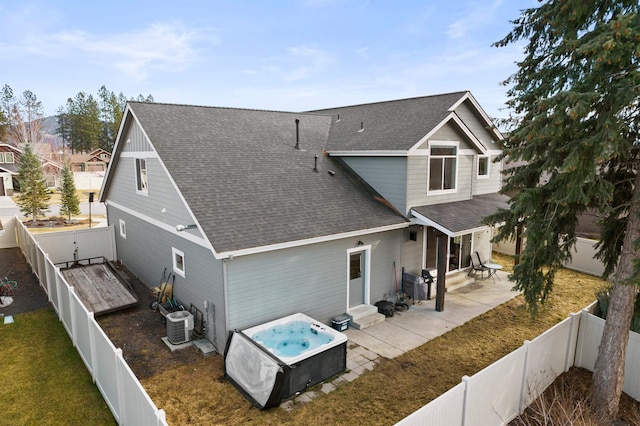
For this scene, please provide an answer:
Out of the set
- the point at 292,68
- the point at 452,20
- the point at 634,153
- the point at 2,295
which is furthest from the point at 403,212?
the point at 292,68

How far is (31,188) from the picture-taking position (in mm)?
28094

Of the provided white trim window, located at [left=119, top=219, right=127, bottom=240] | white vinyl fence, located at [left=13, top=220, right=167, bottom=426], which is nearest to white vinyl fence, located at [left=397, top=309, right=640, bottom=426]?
white vinyl fence, located at [left=13, top=220, right=167, bottom=426]

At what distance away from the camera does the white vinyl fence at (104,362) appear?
530cm

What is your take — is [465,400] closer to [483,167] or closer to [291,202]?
[291,202]

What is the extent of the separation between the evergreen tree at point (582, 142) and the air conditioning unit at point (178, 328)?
7884 mm

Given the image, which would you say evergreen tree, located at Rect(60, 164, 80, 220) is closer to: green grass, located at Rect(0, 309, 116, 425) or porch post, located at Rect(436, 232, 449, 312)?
green grass, located at Rect(0, 309, 116, 425)

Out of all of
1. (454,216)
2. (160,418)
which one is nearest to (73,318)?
(160,418)

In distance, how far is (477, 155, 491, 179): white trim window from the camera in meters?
16.6

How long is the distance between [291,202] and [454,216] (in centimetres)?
543

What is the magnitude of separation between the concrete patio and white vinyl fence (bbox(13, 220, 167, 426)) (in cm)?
547

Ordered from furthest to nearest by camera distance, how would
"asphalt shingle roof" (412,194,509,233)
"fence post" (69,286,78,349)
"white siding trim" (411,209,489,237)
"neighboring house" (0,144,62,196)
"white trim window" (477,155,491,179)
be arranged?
"neighboring house" (0,144,62,196) → "white trim window" (477,155,491,179) → "asphalt shingle roof" (412,194,509,233) → "white siding trim" (411,209,489,237) → "fence post" (69,286,78,349)

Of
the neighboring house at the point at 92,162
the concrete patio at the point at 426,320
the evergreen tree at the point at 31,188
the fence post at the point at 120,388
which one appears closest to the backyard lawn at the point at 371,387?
the concrete patio at the point at 426,320

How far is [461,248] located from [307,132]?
26.5 ft

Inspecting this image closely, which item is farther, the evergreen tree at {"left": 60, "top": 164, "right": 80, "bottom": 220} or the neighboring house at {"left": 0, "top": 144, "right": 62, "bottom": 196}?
the neighboring house at {"left": 0, "top": 144, "right": 62, "bottom": 196}
